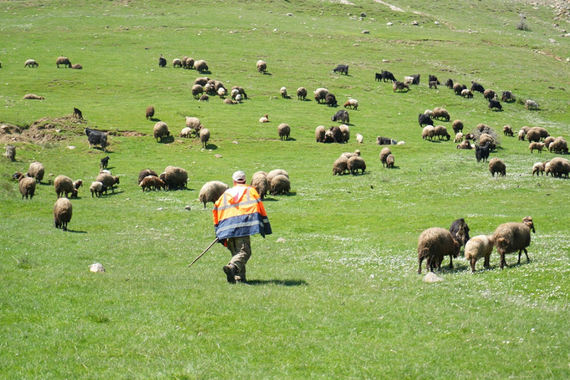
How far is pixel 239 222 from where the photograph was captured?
14.1 m

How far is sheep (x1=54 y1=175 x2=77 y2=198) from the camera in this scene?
33344 mm

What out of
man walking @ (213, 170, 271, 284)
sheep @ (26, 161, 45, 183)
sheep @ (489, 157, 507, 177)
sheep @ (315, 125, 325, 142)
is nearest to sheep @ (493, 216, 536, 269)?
man walking @ (213, 170, 271, 284)

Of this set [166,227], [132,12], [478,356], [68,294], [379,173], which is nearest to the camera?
[478,356]

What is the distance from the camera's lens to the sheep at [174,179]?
1462 inches

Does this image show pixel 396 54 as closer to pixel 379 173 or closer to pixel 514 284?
pixel 379 173

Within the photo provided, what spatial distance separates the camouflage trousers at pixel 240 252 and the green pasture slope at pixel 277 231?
762mm

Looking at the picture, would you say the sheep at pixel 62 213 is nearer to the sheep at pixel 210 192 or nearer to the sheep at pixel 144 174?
the sheep at pixel 210 192

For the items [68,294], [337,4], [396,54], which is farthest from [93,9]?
[68,294]

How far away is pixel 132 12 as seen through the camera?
11075 cm

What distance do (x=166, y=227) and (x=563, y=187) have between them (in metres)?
23.8

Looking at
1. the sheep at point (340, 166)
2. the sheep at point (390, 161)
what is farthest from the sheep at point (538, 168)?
the sheep at point (340, 166)

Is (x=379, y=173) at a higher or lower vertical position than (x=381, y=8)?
lower

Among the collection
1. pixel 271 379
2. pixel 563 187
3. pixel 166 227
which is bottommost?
pixel 166 227

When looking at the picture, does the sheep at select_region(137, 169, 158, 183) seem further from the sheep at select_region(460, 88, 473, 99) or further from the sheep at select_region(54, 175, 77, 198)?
the sheep at select_region(460, 88, 473, 99)
